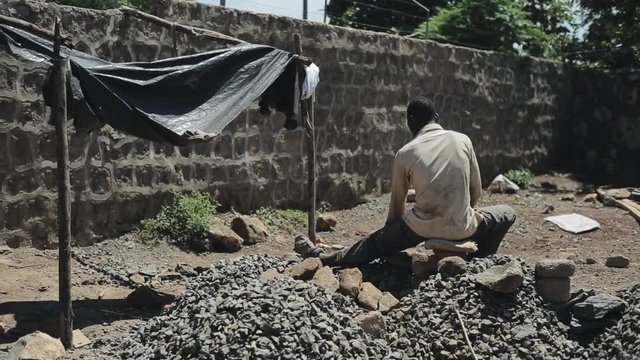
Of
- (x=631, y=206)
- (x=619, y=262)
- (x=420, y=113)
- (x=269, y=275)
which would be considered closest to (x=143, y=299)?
(x=269, y=275)

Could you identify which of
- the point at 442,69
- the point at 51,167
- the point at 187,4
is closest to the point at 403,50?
the point at 442,69

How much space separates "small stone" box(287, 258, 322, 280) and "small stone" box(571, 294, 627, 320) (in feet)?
6.12

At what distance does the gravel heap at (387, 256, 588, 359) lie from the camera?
597 cm

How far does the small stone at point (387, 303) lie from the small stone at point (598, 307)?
1.28 metres

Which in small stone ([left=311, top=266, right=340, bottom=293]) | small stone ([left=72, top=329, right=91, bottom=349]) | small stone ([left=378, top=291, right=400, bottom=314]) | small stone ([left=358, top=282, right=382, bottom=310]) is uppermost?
small stone ([left=311, top=266, right=340, bottom=293])

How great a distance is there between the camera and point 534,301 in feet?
20.9

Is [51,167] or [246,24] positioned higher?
[246,24]

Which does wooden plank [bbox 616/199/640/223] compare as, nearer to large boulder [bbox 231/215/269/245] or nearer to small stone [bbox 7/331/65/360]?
large boulder [bbox 231/215/269/245]

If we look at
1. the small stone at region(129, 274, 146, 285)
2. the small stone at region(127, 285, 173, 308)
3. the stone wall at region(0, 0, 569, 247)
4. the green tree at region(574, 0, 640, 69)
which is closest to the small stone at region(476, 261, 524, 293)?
the small stone at region(127, 285, 173, 308)

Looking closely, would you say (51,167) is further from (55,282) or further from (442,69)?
(442,69)

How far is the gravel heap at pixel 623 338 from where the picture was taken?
19.5 feet

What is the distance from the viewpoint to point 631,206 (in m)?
11.8

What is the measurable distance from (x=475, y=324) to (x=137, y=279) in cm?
301

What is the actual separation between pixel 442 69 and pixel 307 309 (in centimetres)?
783
